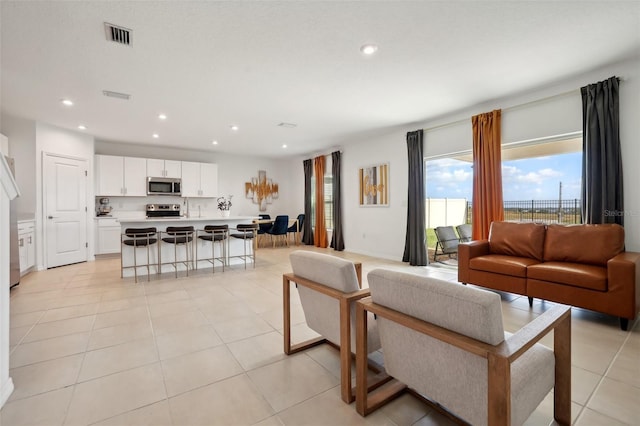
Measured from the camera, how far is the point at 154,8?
7.32ft

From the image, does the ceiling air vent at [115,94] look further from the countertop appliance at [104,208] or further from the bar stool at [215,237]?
the countertop appliance at [104,208]

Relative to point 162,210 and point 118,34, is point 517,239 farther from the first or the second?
point 162,210

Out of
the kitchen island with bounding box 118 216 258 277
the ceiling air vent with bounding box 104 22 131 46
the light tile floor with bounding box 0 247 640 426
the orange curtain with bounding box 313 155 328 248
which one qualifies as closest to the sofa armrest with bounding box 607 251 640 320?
the light tile floor with bounding box 0 247 640 426

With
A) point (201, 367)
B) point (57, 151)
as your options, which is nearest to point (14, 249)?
point (57, 151)

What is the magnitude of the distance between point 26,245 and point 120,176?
2438 millimetres

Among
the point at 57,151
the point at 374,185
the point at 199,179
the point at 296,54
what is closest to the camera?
the point at 296,54

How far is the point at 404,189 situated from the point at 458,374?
15.8ft

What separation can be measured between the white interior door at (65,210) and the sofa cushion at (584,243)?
7.73m

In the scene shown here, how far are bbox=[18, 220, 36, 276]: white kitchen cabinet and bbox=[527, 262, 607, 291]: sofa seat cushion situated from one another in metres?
Result: 6.92

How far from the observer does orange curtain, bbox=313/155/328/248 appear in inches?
313

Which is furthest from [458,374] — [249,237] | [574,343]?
[249,237]

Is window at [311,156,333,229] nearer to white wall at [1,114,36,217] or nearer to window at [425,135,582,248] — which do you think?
window at [425,135,582,248]

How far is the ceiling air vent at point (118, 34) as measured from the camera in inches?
97.0

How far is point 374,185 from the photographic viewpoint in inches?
253
